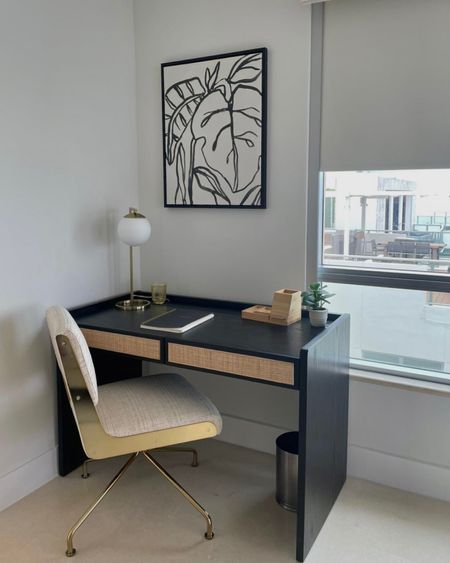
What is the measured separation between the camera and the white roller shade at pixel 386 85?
2129 millimetres

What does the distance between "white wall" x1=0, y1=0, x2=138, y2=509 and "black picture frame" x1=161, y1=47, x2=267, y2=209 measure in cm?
27

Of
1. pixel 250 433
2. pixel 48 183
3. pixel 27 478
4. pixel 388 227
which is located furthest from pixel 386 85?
pixel 27 478

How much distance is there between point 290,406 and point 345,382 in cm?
39

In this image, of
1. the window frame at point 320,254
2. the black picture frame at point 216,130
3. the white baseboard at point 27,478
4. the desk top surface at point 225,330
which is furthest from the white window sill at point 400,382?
the white baseboard at point 27,478

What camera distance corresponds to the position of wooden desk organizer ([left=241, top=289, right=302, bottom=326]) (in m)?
2.31

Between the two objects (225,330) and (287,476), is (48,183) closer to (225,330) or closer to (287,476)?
(225,330)

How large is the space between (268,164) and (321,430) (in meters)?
1.24

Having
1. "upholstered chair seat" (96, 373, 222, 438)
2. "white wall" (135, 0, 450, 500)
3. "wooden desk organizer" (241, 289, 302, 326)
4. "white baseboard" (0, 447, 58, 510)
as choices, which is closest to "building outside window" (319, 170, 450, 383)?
"white wall" (135, 0, 450, 500)

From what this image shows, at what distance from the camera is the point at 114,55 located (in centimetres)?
271

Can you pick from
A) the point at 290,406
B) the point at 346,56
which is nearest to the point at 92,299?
the point at 290,406

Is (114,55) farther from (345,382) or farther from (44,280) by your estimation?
(345,382)

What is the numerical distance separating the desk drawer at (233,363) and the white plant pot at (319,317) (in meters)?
0.42

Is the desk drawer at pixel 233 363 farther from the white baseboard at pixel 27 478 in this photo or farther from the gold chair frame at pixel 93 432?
the white baseboard at pixel 27 478

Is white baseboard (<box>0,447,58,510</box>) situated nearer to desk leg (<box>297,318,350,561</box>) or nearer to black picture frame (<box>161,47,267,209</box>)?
desk leg (<box>297,318,350,561</box>)
